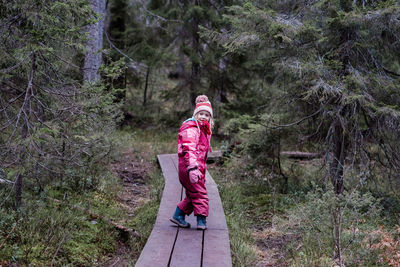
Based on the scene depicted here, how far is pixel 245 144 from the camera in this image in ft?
30.4

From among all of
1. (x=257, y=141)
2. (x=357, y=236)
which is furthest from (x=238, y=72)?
(x=357, y=236)

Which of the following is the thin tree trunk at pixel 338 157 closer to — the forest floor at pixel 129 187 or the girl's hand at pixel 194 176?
the girl's hand at pixel 194 176

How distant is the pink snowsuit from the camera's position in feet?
17.9

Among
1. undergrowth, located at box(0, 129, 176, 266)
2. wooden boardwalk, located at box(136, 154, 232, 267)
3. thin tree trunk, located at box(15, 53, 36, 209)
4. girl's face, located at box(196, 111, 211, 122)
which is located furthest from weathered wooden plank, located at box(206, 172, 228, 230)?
thin tree trunk, located at box(15, 53, 36, 209)

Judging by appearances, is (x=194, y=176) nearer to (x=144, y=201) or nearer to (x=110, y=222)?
(x=110, y=222)

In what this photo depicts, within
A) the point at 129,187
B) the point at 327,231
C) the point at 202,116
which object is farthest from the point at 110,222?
the point at 327,231

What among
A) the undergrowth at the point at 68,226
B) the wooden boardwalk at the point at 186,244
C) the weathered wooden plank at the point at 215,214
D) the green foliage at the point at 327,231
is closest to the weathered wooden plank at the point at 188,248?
the wooden boardwalk at the point at 186,244

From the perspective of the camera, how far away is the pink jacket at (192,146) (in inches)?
212

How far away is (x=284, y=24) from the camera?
7105 mm

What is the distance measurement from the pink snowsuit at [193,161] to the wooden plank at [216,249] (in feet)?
1.18

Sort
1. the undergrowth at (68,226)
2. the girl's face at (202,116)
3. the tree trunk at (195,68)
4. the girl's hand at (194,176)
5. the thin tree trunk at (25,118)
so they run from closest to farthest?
1. the undergrowth at (68,226)
2. the thin tree trunk at (25,118)
3. the girl's hand at (194,176)
4. the girl's face at (202,116)
5. the tree trunk at (195,68)

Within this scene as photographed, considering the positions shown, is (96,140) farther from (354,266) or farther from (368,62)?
(368,62)

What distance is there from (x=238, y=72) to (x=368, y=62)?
8197 millimetres

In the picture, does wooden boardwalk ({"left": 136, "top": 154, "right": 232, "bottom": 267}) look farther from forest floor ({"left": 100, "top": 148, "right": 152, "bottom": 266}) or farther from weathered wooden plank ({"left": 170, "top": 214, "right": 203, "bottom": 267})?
forest floor ({"left": 100, "top": 148, "right": 152, "bottom": 266})
